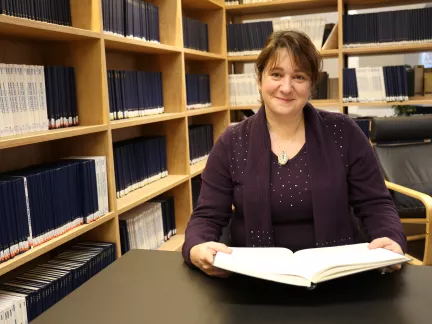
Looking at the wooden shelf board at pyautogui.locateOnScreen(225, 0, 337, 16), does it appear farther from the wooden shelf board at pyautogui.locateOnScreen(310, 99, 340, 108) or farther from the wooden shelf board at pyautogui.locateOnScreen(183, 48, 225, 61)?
the wooden shelf board at pyautogui.locateOnScreen(310, 99, 340, 108)

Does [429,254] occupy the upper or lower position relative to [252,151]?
lower

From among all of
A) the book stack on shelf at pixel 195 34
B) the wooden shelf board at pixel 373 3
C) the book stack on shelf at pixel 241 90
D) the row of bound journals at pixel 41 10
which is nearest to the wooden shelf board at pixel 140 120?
the row of bound journals at pixel 41 10

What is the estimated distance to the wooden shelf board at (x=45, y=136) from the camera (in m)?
1.51

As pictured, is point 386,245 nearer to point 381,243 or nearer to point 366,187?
point 381,243

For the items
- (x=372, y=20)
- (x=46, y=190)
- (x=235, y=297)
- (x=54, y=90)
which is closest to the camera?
(x=235, y=297)

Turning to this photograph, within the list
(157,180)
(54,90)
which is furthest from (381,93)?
(54,90)

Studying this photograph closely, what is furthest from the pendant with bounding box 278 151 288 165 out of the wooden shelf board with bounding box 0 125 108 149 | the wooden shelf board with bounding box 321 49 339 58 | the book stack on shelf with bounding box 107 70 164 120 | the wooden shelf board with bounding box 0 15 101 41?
the wooden shelf board with bounding box 321 49 339 58

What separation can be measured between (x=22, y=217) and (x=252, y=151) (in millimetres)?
855

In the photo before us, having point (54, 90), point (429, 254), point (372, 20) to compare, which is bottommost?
point (429, 254)

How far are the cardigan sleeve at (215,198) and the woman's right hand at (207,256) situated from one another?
19 cm

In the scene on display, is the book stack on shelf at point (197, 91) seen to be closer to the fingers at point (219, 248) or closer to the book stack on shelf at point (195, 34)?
the book stack on shelf at point (195, 34)

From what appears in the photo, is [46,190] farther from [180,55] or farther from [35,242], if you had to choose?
[180,55]

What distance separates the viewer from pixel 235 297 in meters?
0.94

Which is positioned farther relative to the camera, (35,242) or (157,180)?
(157,180)
